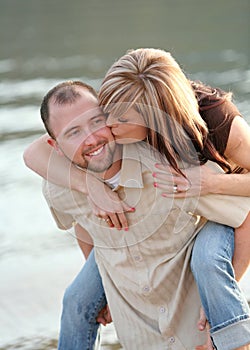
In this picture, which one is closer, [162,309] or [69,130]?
[69,130]

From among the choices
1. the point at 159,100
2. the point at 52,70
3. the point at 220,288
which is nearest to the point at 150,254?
the point at 220,288

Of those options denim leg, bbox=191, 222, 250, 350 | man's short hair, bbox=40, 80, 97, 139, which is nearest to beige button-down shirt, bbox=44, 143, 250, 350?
denim leg, bbox=191, 222, 250, 350

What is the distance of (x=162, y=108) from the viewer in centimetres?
293

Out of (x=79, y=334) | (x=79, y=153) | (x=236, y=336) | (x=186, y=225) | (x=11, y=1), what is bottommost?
(x=11, y=1)

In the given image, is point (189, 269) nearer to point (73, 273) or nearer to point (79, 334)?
point (79, 334)

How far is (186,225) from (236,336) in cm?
39

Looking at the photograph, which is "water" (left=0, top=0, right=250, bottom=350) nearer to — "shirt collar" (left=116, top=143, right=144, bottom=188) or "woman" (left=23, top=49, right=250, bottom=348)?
"shirt collar" (left=116, top=143, right=144, bottom=188)

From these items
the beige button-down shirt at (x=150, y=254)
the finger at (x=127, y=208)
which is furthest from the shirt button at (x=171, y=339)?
the finger at (x=127, y=208)

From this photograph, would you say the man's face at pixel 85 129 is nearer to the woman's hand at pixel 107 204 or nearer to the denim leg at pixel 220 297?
the woman's hand at pixel 107 204

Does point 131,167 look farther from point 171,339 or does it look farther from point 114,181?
point 171,339

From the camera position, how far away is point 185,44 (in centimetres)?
930

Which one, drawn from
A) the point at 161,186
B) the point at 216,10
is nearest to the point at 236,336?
the point at 161,186

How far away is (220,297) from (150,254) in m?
0.30

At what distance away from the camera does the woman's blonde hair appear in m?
2.92
